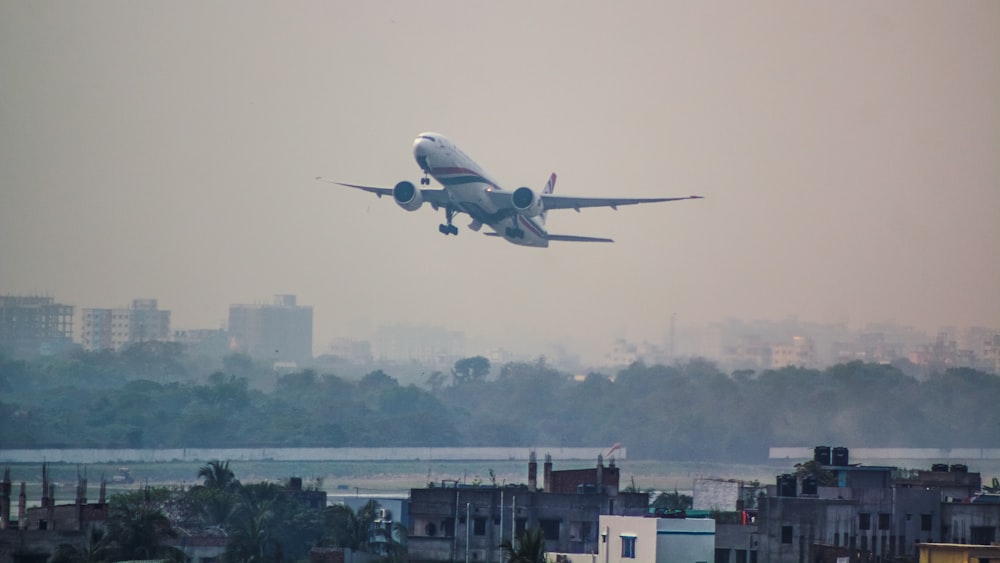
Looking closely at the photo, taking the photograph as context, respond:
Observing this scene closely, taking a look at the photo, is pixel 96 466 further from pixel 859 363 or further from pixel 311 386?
pixel 859 363

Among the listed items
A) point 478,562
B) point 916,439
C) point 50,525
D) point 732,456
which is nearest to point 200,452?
point 732,456

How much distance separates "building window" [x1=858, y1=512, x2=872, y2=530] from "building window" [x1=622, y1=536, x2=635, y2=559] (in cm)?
1436

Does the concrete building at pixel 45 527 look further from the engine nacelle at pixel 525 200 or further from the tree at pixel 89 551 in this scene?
the engine nacelle at pixel 525 200

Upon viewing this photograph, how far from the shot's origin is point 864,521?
73.2m

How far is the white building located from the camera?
60.1m

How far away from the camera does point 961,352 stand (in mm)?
197250

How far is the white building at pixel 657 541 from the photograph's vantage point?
60125 millimetres

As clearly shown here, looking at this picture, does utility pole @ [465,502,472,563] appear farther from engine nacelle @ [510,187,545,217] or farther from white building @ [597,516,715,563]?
engine nacelle @ [510,187,545,217]

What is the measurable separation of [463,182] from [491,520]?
39.0 meters

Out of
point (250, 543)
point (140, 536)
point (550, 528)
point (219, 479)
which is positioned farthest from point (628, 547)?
point (219, 479)

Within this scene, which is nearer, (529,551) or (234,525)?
(529,551)

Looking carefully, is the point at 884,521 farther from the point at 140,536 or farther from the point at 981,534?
the point at 140,536

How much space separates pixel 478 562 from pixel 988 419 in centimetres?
11637

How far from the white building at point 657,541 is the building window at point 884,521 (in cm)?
1349
